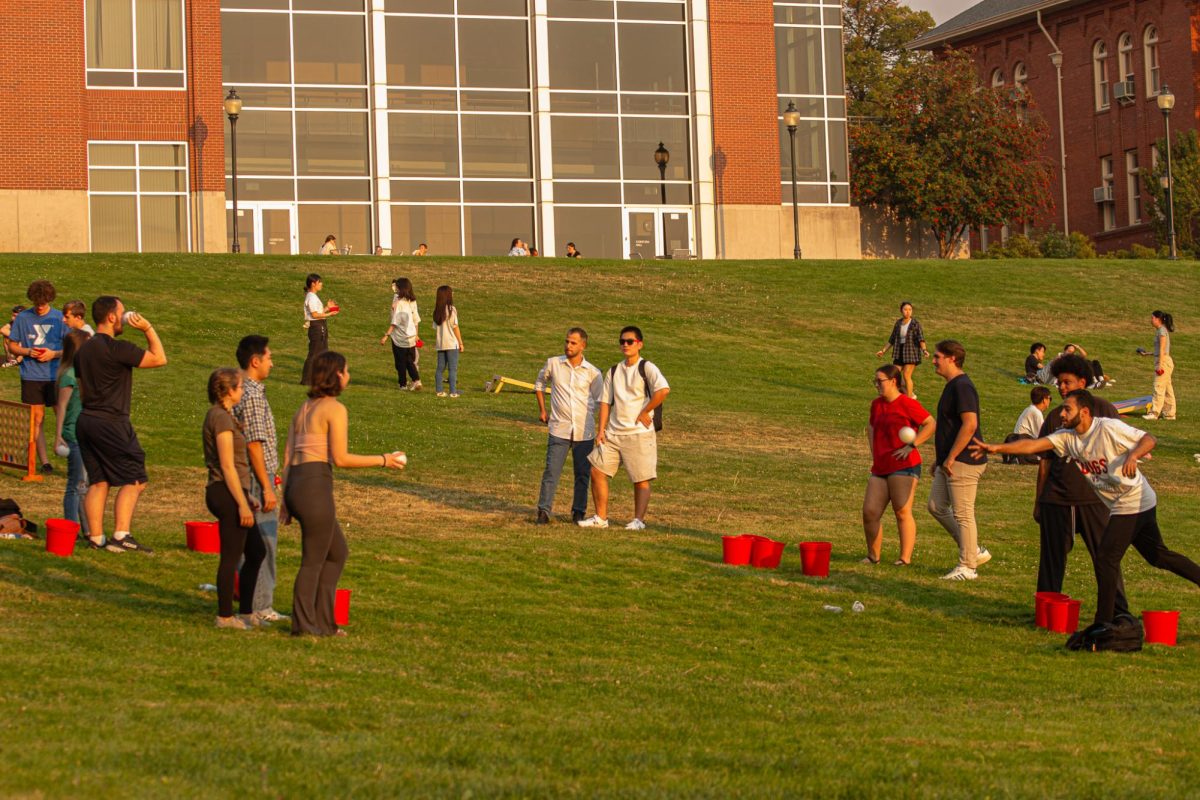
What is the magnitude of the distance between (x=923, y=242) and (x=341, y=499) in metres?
48.4

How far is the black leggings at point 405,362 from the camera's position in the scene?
25.8 m

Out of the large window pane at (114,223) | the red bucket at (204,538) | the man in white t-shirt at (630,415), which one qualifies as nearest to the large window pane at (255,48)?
the large window pane at (114,223)

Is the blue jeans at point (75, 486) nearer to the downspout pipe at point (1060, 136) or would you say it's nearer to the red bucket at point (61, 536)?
the red bucket at point (61, 536)

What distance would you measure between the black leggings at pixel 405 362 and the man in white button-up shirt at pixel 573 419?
33.6ft

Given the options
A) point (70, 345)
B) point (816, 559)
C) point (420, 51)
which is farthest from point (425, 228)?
point (816, 559)

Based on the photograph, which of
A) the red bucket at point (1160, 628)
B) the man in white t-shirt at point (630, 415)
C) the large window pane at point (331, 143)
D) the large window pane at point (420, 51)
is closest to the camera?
the red bucket at point (1160, 628)

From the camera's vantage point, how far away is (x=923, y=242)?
6253 centimetres

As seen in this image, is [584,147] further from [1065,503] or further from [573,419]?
[1065,503]

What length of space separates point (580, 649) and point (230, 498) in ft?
7.78

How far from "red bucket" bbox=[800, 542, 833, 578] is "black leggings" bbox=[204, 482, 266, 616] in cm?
488

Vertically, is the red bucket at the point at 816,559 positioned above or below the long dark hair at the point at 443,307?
below

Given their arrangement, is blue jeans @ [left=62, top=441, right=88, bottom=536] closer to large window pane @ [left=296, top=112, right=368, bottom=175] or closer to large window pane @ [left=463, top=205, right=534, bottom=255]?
large window pane @ [left=296, top=112, right=368, bottom=175]

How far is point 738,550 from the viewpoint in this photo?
539 inches

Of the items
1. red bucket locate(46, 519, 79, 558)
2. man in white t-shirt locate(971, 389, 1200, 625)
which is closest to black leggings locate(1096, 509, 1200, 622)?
man in white t-shirt locate(971, 389, 1200, 625)
